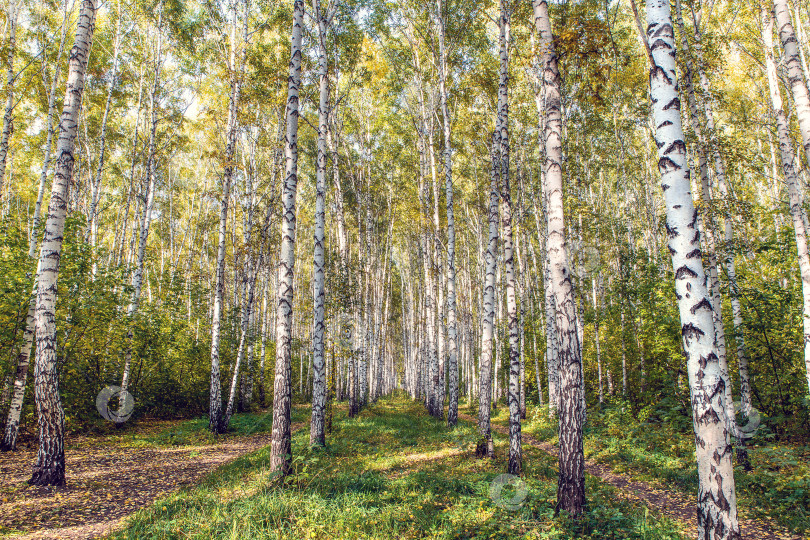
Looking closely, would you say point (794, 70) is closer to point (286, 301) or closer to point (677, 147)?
point (677, 147)

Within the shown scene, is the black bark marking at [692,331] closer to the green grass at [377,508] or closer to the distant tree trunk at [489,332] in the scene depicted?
the green grass at [377,508]

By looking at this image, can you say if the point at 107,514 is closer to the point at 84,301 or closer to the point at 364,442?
the point at 364,442

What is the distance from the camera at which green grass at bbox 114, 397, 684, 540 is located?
13.3 ft

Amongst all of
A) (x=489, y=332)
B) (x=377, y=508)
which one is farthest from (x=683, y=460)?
(x=377, y=508)

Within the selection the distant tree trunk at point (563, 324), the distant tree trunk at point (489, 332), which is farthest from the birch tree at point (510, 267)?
the distant tree trunk at point (563, 324)

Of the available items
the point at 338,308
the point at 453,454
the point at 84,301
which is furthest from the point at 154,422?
the point at 453,454

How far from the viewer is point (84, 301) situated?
975 centimetres

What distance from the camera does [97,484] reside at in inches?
245

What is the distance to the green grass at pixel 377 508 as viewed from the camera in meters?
4.06

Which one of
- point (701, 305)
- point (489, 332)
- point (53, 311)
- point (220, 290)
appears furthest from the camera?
point (220, 290)

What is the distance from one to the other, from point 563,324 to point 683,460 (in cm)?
588

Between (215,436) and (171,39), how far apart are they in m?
14.6

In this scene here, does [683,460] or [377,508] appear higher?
[377,508]

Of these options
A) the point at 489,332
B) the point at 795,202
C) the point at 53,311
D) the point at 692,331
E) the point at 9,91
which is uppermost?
the point at 9,91
